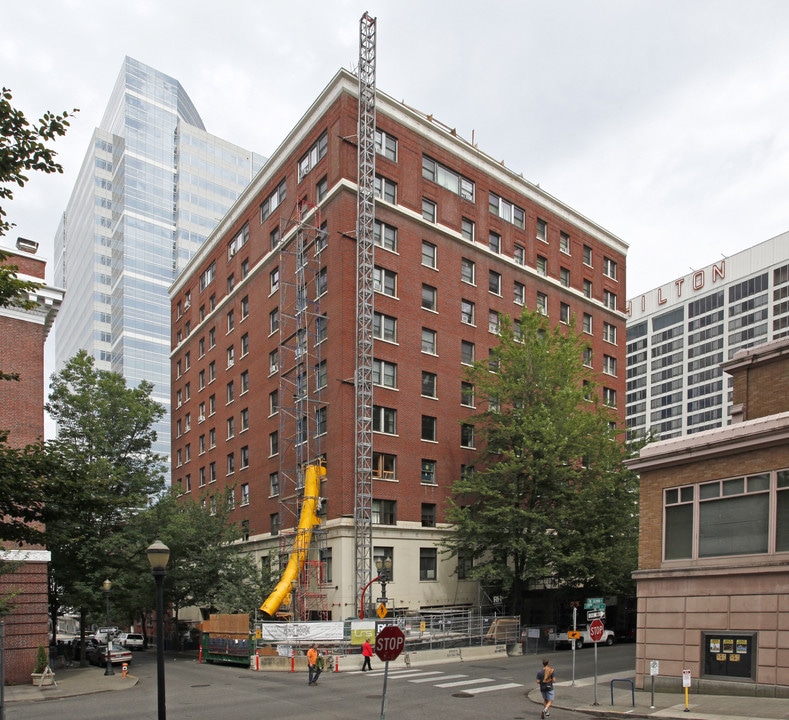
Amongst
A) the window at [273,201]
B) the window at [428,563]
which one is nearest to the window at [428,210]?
the window at [273,201]

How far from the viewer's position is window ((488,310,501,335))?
173 ft

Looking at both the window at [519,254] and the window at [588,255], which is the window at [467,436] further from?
the window at [588,255]

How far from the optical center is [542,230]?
58.6 m

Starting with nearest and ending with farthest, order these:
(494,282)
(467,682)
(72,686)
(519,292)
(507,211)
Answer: (467,682) → (72,686) → (494,282) → (519,292) → (507,211)

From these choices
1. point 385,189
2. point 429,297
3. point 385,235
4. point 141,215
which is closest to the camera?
point 385,235

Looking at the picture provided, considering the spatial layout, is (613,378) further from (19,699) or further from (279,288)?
(19,699)

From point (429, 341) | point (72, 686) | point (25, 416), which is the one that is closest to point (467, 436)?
point (429, 341)

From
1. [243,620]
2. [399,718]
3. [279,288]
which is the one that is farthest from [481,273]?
[399,718]

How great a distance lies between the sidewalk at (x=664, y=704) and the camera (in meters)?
19.5

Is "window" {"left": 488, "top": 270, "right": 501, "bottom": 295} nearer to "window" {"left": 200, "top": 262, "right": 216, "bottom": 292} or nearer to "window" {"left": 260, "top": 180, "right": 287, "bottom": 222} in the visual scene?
"window" {"left": 260, "top": 180, "right": 287, "bottom": 222}

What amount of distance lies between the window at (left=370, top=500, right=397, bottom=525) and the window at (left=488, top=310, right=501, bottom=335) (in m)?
14.9

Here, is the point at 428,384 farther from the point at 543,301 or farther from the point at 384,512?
the point at 543,301

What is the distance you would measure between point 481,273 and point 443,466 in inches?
542

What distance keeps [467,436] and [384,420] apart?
716cm
